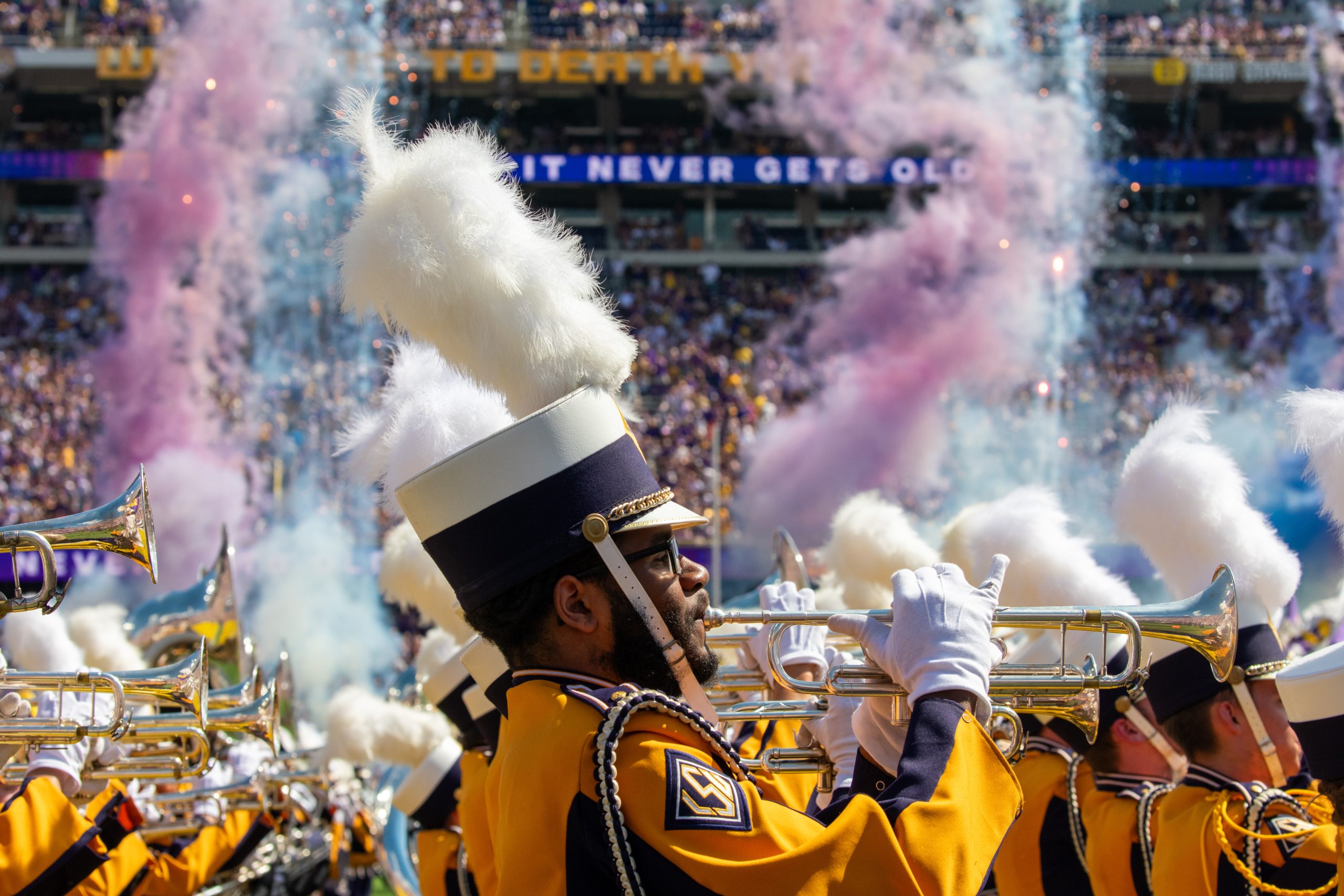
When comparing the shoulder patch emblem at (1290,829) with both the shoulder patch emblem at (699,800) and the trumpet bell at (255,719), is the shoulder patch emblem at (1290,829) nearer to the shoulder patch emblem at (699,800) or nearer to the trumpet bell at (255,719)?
the shoulder patch emblem at (699,800)

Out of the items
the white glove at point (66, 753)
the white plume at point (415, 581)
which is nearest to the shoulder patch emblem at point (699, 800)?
the white glove at point (66, 753)

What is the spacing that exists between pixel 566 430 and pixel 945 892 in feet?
2.76

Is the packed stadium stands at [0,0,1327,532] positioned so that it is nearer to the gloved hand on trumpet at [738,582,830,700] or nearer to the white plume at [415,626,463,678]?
the white plume at [415,626,463,678]

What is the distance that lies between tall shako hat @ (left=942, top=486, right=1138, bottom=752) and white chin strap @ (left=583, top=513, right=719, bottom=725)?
5.91 ft

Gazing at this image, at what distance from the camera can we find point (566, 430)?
2027mm

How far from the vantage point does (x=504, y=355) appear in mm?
2150

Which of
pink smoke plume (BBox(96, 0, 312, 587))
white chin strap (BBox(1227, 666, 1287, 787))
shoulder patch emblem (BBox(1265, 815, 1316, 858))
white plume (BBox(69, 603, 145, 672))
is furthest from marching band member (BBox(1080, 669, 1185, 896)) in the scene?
pink smoke plume (BBox(96, 0, 312, 587))

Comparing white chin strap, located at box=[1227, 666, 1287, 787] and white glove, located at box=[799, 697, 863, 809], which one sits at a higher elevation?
white glove, located at box=[799, 697, 863, 809]

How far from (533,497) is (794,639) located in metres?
1.31

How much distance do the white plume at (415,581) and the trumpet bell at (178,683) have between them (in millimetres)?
1569

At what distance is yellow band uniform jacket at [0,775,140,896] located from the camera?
11.3ft

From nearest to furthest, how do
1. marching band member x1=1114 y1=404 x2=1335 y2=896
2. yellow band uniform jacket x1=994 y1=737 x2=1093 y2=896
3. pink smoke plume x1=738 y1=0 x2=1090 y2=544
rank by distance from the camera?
marching band member x1=1114 y1=404 x2=1335 y2=896 < yellow band uniform jacket x1=994 y1=737 x2=1093 y2=896 < pink smoke plume x1=738 y1=0 x2=1090 y2=544

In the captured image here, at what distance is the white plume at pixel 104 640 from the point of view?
6.20m

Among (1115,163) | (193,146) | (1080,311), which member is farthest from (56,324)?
(1115,163)
